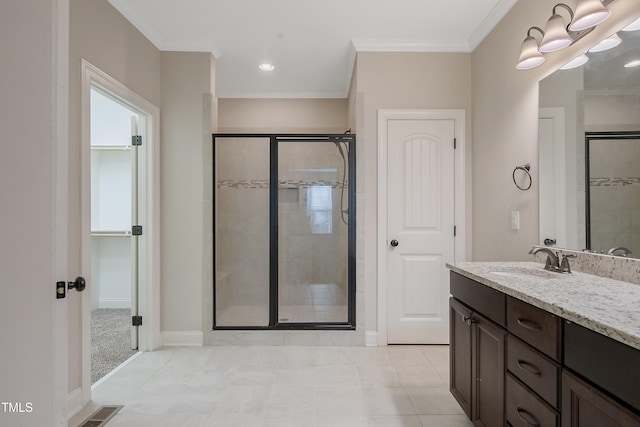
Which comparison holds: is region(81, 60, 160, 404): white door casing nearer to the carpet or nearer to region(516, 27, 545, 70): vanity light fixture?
the carpet

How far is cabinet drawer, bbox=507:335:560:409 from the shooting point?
112cm

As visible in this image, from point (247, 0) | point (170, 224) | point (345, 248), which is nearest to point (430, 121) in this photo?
point (345, 248)

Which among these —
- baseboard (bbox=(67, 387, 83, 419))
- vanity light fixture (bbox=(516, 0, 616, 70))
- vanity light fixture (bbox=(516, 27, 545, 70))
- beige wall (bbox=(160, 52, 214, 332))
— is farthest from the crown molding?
baseboard (bbox=(67, 387, 83, 419))

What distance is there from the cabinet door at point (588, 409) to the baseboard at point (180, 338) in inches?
112

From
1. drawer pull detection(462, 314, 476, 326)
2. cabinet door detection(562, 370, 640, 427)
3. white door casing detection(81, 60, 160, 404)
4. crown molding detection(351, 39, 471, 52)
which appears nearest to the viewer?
cabinet door detection(562, 370, 640, 427)

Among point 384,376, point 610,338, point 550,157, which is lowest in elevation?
point 384,376

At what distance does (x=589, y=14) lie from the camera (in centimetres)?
153

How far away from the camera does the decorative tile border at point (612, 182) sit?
59.4 inches

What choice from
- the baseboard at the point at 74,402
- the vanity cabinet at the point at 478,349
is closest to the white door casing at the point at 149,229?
the baseboard at the point at 74,402

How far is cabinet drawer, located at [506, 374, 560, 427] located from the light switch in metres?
1.27

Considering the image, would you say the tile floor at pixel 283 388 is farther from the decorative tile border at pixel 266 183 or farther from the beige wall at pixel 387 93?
the decorative tile border at pixel 266 183

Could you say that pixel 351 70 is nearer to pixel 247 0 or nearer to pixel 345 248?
pixel 247 0

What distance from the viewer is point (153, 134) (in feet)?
9.52

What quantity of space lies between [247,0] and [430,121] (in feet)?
6.21
